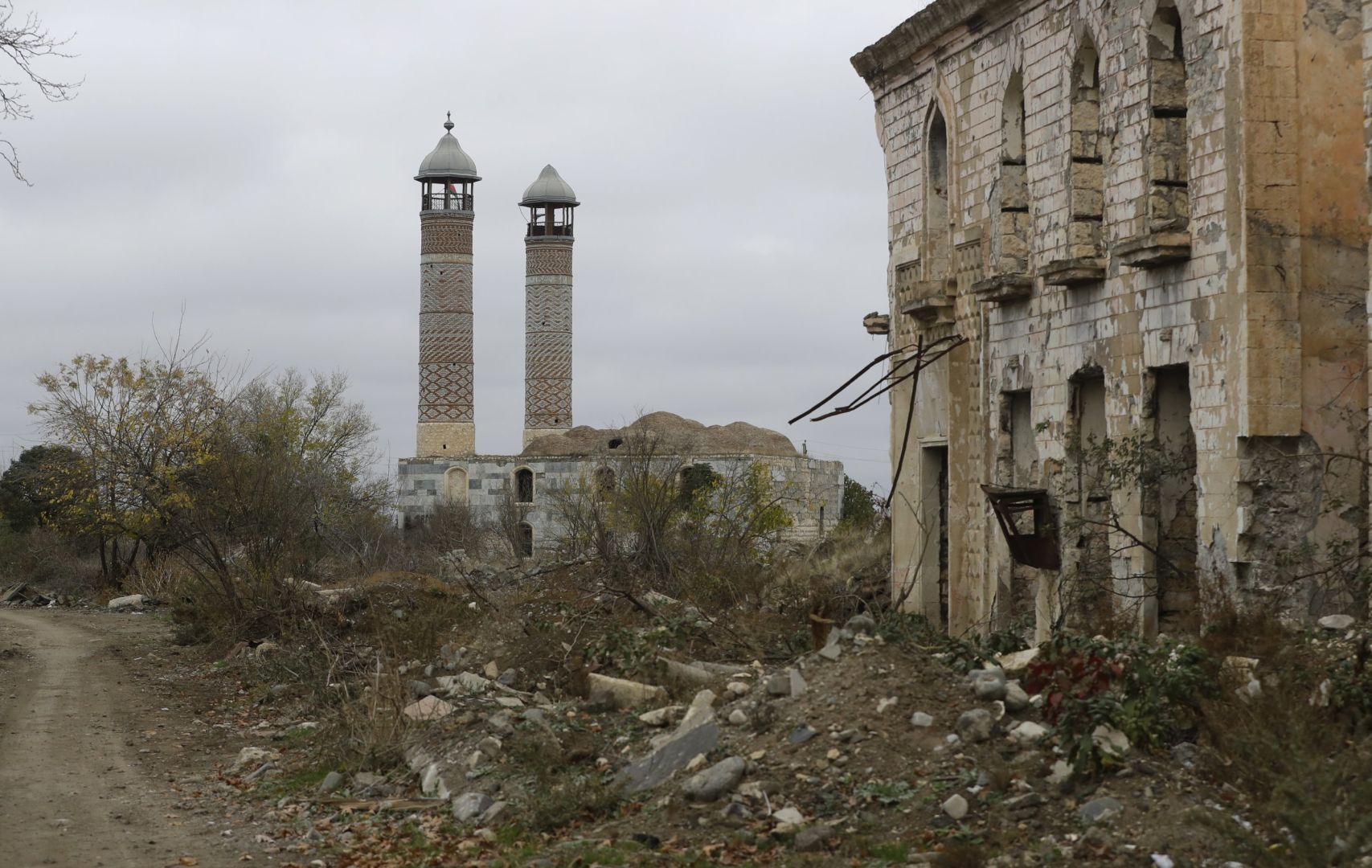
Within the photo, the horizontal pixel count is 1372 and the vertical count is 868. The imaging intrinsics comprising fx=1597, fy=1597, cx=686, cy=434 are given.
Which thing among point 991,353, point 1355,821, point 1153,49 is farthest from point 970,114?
point 1355,821

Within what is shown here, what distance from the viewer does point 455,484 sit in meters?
54.6

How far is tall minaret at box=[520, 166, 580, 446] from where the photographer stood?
200 ft

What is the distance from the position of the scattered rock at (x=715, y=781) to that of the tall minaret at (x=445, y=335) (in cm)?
4952

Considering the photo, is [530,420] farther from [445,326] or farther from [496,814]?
[496,814]

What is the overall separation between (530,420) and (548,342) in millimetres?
3030

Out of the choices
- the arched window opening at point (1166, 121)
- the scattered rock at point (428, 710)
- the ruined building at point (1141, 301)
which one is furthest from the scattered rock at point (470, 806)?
the arched window opening at point (1166, 121)

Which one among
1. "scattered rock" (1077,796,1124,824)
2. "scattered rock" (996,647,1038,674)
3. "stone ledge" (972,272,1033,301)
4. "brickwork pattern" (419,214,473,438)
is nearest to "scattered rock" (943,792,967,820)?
"scattered rock" (1077,796,1124,824)

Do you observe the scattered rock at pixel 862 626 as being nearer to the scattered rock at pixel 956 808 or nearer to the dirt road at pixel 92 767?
the scattered rock at pixel 956 808

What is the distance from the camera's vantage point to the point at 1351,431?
35.6 ft

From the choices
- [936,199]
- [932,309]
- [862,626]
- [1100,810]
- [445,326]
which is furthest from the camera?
[445,326]

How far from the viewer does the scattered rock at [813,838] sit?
749cm

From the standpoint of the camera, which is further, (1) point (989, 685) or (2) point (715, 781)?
(1) point (989, 685)

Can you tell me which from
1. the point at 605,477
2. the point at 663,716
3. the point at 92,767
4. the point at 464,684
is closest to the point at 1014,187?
the point at 464,684

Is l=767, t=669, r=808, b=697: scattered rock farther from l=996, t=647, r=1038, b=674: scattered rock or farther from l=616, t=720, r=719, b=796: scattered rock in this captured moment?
l=996, t=647, r=1038, b=674: scattered rock
